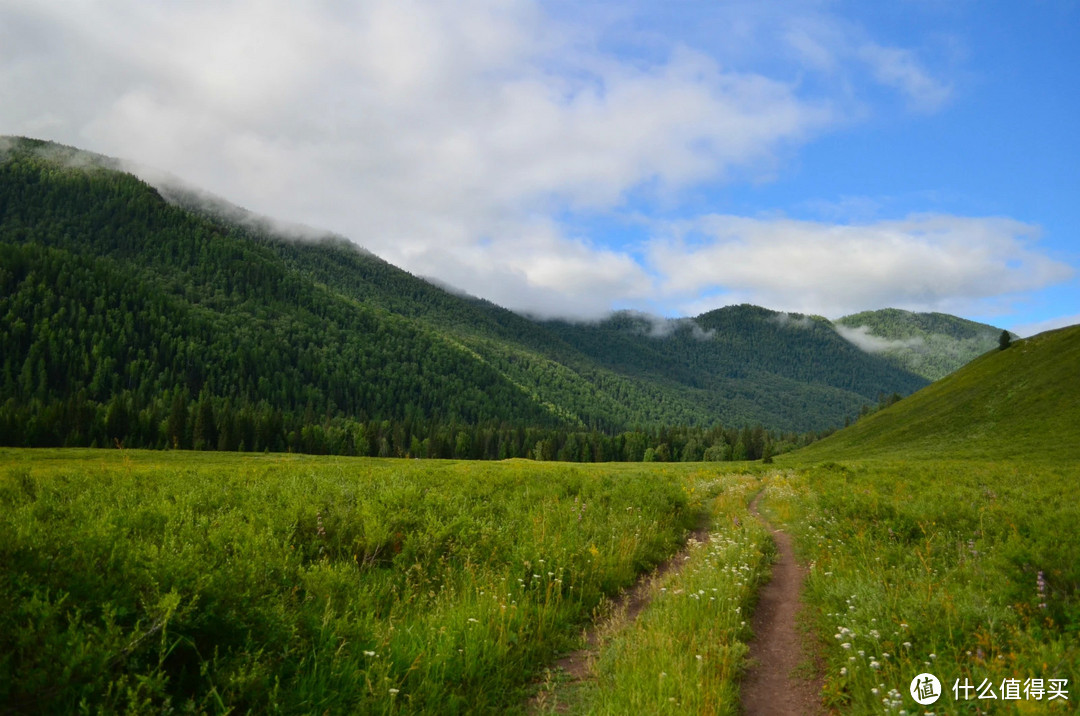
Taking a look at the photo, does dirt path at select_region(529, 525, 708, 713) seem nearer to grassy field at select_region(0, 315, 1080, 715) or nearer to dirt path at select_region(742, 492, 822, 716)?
grassy field at select_region(0, 315, 1080, 715)

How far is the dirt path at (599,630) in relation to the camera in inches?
237

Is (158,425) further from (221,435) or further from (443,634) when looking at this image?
(443,634)

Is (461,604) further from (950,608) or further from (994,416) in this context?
(994,416)

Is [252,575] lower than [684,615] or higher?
higher

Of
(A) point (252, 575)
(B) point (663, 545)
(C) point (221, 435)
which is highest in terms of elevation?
(A) point (252, 575)

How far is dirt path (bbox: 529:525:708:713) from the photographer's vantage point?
237 inches

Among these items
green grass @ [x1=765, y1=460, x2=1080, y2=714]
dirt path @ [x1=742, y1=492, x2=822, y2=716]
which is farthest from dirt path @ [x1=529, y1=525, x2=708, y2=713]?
green grass @ [x1=765, y1=460, x2=1080, y2=714]

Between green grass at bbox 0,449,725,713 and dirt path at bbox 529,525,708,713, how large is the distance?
0.79ft

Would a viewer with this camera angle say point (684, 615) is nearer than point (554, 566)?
Yes

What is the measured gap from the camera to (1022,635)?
19.6 feet

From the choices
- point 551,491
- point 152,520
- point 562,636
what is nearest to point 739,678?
point 562,636

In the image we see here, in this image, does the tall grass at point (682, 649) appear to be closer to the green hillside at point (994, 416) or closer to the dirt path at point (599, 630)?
the dirt path at point (599, 630)

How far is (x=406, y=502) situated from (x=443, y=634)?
6255 mm

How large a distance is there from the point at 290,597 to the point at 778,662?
6620mm
